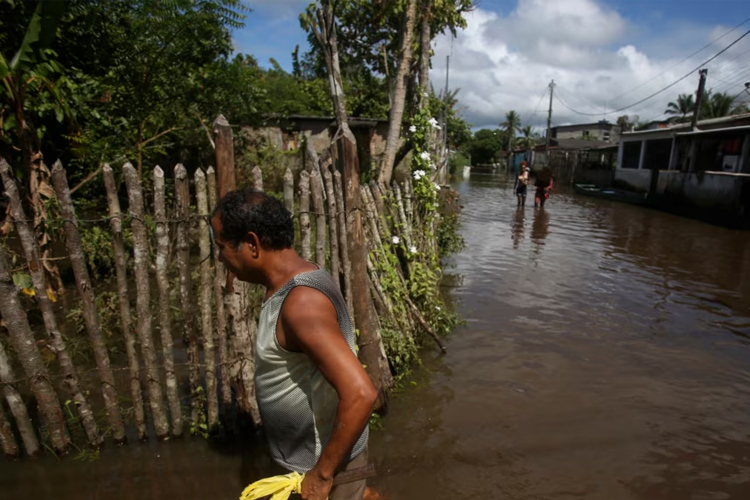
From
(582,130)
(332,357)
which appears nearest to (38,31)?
(332,357)

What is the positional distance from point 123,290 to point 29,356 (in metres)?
0.57

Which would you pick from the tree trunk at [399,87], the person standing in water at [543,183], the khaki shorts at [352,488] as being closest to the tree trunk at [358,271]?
the khaki shorts at [352,488]

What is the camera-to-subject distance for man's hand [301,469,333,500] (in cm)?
158

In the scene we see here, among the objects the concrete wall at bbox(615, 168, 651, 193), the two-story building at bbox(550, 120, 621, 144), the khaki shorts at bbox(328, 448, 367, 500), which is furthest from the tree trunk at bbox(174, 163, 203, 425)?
the two-story building at bbox(550, 120, 621, 144)

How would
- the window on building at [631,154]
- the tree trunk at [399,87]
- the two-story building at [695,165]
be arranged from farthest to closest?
1. the window on building at [631,154]
2. the two-story building at [695,165]
3. the tree trunk at [399,87]

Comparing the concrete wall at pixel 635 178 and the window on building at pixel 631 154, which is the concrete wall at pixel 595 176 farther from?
the concrete wall at pixel 635 178

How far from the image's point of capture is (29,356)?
254cm

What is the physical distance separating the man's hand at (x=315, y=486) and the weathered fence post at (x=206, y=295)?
4.98ft

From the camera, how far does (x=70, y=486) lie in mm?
2760

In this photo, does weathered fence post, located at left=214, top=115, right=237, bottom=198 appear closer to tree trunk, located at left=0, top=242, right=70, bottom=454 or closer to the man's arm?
tree trunk, located at left=0, top=242, right=70, bottom=454

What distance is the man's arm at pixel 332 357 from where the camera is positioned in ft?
4.64

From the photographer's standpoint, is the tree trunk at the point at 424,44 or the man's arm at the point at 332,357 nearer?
the man's arm at the point at 332,357

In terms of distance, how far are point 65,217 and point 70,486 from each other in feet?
5.34

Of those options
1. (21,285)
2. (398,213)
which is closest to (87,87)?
(21,285)
